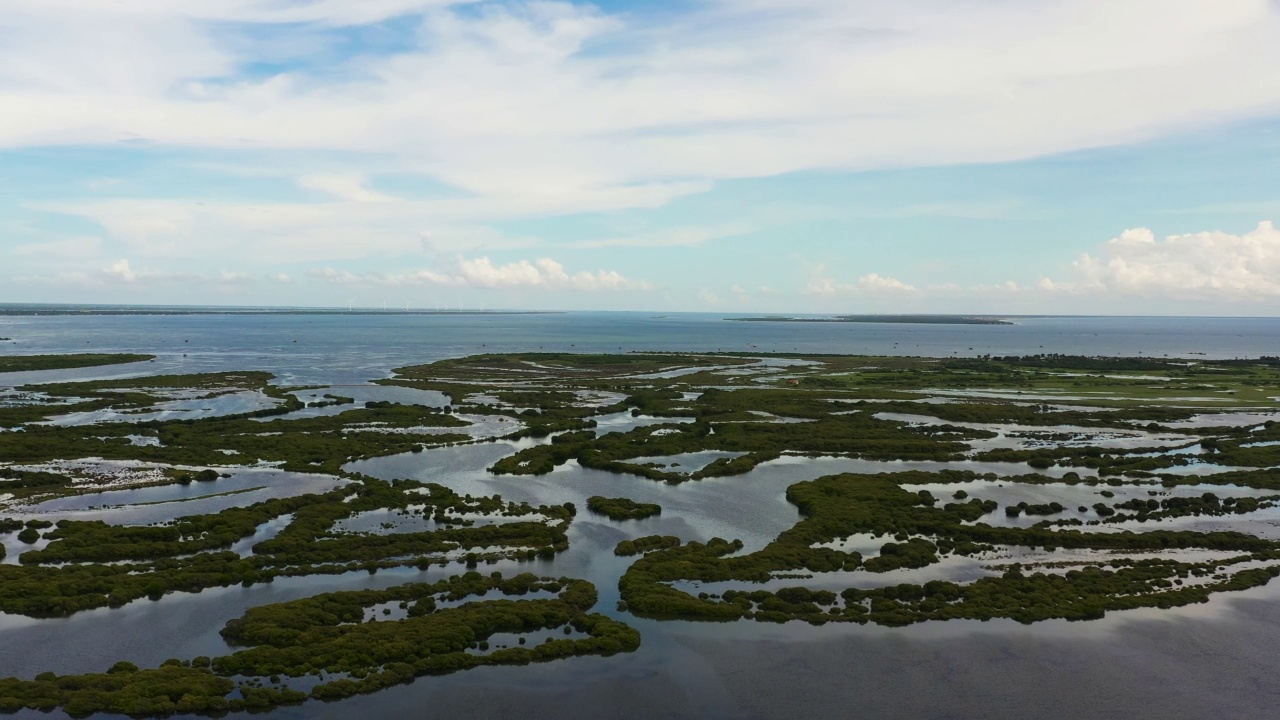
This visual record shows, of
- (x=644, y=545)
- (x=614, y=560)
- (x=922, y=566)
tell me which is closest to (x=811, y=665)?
(x=922, y=566)

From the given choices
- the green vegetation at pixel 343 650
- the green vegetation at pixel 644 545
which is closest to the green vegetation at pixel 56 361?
the green vegetation at pixel 343 650

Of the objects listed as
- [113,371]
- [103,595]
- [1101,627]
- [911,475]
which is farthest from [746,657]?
[113,371]

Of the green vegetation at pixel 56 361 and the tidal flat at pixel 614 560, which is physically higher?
the green vegetation at pixel 56 361

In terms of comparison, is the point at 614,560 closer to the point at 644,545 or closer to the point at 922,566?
the point at 644,545

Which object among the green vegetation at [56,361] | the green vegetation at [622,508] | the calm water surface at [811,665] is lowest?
the calm water surface at [811,665]

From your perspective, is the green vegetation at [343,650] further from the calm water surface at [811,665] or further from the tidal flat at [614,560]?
the calm water surface at [811,665]

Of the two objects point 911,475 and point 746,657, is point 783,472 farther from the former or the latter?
point 746,657
